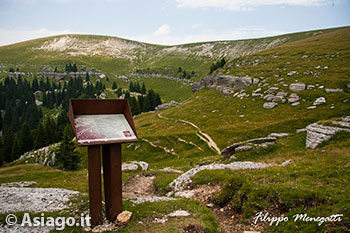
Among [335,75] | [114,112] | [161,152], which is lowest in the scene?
[161,152]

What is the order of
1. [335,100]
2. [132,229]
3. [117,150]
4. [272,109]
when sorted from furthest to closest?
[272,109]
[335,100]
[117,150]
[132,229]

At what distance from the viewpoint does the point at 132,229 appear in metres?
10.6

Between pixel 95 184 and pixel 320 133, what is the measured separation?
83.4 feet

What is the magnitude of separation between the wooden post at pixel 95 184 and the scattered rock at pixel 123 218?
3.14 feet

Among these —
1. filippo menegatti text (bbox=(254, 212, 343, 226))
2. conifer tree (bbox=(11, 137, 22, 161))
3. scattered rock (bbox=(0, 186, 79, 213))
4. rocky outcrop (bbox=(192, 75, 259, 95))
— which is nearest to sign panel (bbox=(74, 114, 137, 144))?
scattered rock (bbox=(0, 186, 79, 213))

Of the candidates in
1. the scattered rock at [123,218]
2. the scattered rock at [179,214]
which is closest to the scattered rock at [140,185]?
the scattered rock at [179,214]

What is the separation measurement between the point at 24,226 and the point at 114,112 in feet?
25.6

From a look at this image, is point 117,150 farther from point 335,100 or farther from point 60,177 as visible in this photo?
point 335,100

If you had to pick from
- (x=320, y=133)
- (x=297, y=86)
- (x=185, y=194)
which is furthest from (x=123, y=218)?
(x=297, y=86)

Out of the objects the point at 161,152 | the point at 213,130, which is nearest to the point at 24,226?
the point at 161,152

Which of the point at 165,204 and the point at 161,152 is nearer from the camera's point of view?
the point at 165,204

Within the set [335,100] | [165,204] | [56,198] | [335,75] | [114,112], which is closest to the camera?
[114,112]

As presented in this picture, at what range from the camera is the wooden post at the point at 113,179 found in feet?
37.3

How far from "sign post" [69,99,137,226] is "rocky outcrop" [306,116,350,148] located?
22647 millimetres
